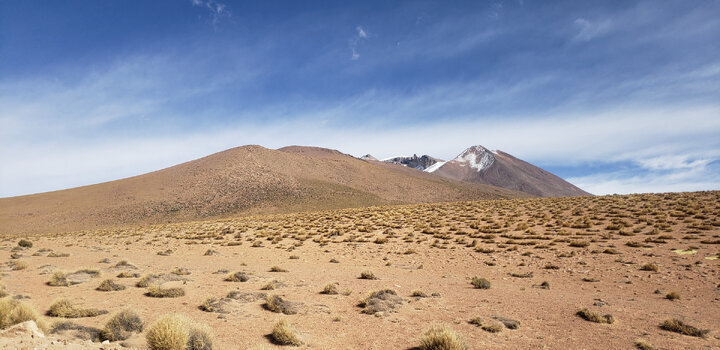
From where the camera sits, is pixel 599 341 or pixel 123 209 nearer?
pixel 599 341

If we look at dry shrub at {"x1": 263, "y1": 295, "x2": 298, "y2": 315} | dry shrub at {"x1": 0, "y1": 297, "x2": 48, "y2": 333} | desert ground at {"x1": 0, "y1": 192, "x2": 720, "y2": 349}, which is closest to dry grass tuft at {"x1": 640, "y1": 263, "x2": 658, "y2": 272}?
desert ground at {"x1": 0, "y1": 192, "x2": 720, "y2": 349}

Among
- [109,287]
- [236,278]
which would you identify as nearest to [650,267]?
[236,278]

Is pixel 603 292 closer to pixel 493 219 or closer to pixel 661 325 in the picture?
pixel 661 325

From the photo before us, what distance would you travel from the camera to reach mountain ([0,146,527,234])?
73250 millimetres

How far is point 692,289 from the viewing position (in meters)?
11.4

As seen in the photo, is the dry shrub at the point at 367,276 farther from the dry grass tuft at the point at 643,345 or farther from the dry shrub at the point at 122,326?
the dry grass tuft at the point at 643,345

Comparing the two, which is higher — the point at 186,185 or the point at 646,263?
the point at 186,185

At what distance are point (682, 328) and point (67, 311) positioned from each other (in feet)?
49.2

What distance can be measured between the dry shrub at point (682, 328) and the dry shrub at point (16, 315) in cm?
1396

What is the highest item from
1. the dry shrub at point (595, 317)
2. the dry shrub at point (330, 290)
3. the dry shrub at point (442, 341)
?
the dry shrub at point (442, 341)

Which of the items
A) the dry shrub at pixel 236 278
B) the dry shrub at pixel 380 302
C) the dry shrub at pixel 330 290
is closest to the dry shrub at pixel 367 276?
the dry shrub at pixel 330 290

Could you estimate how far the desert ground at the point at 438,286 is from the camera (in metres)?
8.01

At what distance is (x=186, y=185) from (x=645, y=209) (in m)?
95.5

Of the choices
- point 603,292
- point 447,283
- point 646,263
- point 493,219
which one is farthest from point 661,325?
point 493,219
